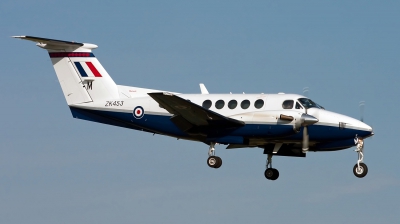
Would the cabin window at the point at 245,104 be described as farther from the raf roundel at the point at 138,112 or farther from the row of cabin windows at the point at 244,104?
the raf roundel at the point at 138,112

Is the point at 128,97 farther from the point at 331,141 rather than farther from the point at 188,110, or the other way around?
the point at 331,141

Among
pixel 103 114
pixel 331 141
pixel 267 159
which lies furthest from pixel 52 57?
pixel 331 141

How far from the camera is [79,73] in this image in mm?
33312

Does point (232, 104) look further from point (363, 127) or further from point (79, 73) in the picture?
point (79, 73)

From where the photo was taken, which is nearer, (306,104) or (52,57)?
(306,104)

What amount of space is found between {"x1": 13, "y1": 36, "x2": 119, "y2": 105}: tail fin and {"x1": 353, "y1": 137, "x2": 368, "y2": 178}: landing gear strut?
Result: 10.7m

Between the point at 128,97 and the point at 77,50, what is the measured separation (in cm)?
324

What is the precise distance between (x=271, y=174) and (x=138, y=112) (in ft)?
20.9

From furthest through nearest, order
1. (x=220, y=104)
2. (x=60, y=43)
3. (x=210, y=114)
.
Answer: (x=60, y=43)
(x=220, y=104)
(x=210, y=114)

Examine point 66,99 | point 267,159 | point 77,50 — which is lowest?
point 267,159

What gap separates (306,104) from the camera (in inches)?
1177

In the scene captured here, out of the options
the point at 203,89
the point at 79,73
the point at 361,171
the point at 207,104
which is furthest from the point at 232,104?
the point at 79,73

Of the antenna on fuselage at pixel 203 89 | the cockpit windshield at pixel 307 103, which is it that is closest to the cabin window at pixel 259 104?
the cockpit windshield at pixel 307 103

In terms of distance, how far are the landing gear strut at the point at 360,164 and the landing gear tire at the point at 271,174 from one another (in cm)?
428
